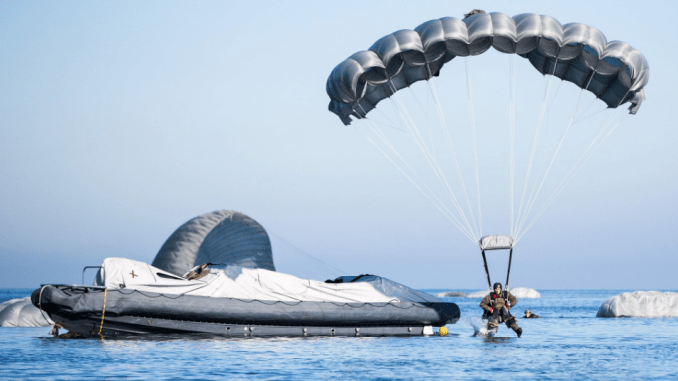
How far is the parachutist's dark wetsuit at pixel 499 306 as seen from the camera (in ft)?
52.6

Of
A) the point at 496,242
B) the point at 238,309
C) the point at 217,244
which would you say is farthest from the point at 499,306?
the point at 217,244

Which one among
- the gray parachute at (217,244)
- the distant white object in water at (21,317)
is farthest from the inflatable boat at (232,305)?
the gray parachute at (217,244)

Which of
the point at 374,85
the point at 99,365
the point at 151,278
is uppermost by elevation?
the point at 374,85

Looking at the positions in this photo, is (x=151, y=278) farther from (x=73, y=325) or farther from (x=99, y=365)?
(x=99, y=365)

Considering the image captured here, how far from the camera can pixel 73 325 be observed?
50.5 feet

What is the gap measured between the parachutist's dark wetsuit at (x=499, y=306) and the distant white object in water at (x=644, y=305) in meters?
17.5

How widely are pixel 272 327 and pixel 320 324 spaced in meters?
1.13

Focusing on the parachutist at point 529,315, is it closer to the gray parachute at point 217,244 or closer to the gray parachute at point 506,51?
the gray parachute at point 217,244

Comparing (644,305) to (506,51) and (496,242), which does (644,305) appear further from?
(506,51)


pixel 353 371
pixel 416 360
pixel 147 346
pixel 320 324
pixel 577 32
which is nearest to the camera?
pixel 353 371

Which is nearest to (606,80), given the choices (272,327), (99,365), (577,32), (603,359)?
(577,32)

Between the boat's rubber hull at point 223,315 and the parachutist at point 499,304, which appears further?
the parachutist at point 499,304

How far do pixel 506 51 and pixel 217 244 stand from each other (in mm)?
→ 13511

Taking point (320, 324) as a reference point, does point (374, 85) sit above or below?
above
